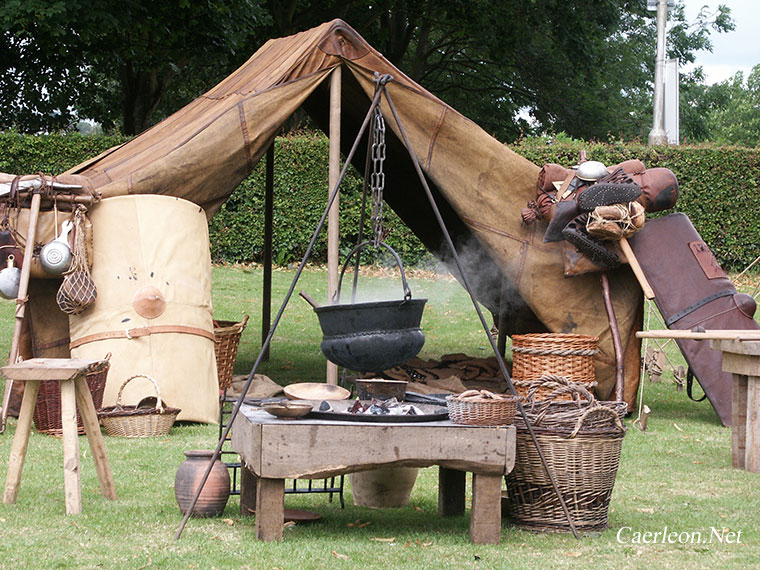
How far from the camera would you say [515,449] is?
4078mm

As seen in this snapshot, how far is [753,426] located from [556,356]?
62.3 inches

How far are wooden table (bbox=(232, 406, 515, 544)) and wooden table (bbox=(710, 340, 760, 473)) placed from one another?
2031 mm

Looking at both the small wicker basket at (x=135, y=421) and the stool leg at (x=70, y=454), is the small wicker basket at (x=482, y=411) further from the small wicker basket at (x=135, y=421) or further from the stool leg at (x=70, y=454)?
the small wicker basket at (x=135, y=421)

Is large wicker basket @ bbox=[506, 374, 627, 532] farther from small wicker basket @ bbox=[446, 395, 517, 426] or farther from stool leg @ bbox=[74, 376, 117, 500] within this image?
stool leg @ bbox=[74, 376, 117, 500]

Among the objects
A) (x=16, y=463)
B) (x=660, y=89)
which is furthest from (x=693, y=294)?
(x=660, y=89)

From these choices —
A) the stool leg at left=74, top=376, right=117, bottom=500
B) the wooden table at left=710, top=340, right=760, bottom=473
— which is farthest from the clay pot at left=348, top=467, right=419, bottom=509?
the wooden table at left=710, top=340, right=760, bottom=473

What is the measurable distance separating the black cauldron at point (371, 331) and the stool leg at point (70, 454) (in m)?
1.13

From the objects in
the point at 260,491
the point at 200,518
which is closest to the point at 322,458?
the point at 260,491

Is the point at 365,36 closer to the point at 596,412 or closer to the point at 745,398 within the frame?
the point at 745,398

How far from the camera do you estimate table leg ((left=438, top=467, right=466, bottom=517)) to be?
4.48 metres

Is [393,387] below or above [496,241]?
below

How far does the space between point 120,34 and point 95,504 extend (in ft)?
33.9

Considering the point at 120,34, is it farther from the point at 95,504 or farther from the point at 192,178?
the point at 95,504

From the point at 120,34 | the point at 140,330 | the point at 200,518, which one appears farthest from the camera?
the point at 120,34
